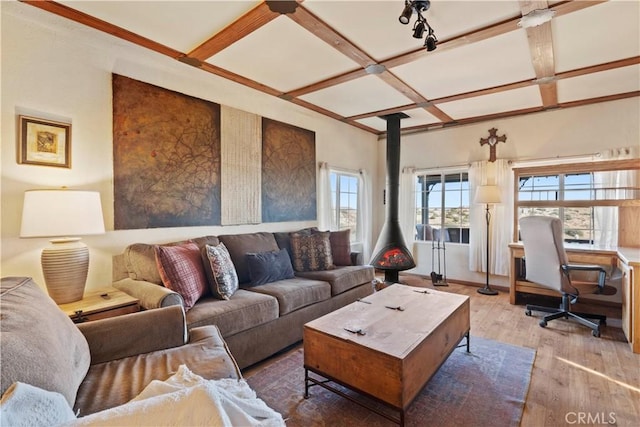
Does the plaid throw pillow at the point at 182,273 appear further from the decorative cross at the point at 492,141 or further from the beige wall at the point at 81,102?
the decorative cross at the point at 492,141

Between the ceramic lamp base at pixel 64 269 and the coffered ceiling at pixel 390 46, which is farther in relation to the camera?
the coffered ceiling at pixel 390 46

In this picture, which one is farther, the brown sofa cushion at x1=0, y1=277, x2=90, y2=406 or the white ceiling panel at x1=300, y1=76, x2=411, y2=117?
the white ceiling panel at x1=300, y1=76, x2=411, y2=117

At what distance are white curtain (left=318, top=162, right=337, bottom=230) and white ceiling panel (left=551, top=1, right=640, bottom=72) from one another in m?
2.78

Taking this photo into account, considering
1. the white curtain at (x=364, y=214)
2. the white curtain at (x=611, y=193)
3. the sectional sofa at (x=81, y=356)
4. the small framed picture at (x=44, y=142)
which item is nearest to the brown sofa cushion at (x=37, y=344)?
the sectional sofa at (x=81, y=356)

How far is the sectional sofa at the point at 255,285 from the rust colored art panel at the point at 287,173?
0.43 meters

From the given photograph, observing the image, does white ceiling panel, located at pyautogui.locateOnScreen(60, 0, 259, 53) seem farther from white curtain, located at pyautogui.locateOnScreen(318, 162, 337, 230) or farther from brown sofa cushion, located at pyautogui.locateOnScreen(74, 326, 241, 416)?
white curtain, located at pyautogui.locateOnScreen(318, 162, 337, 230)

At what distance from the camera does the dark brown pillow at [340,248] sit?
369cm

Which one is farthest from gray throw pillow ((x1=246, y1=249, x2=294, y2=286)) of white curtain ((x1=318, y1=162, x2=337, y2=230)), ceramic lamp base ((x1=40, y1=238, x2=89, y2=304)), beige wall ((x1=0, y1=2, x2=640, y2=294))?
white curtain ((x1=318, y1=162, x2=337, y2=230))

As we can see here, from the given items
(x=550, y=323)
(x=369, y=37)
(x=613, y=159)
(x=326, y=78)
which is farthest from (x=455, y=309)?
(x=613, y=159)

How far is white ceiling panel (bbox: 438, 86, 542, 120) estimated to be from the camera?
3591mm

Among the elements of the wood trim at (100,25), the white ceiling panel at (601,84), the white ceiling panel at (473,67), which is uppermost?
the white ceiling panel at (601,84)

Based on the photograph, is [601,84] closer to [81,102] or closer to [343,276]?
[343,276]

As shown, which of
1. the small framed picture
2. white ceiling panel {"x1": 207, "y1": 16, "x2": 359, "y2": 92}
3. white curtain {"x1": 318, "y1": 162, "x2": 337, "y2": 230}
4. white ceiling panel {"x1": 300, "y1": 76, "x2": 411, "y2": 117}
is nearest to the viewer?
the small framed picture

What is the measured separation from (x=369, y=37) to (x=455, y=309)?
7.07ft
